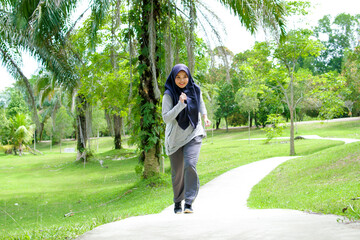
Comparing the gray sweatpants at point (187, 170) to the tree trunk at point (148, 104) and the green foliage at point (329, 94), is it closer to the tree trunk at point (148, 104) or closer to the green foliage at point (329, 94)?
the tree trunk at point (148, 104)

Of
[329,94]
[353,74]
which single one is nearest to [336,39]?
[353,74]

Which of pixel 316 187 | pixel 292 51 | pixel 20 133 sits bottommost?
pixel 316 187

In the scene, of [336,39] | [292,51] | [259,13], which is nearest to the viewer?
[259,13]

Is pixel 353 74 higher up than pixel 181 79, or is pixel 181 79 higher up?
pixel 353 74

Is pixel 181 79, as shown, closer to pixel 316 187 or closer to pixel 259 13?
pixel 316 187

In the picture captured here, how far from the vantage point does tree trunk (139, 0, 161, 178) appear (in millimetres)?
12640

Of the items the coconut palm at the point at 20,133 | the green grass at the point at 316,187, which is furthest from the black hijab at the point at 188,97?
the coconut palm at the point at 20,133

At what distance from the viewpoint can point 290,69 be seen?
2202cm

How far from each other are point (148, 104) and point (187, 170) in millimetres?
7859

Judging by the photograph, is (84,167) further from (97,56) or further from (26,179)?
(97,56)

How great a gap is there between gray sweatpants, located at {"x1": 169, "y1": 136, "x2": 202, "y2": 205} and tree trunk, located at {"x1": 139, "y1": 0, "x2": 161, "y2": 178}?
7366 millimetres

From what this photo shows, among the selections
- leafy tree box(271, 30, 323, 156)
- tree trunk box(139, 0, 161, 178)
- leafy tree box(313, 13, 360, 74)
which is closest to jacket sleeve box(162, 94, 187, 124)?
tree trunk box(139, 0, 161, 178)

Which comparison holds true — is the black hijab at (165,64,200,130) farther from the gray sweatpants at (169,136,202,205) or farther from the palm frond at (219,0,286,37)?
the palm frond at (219,0,286,37)

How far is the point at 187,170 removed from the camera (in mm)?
5082
